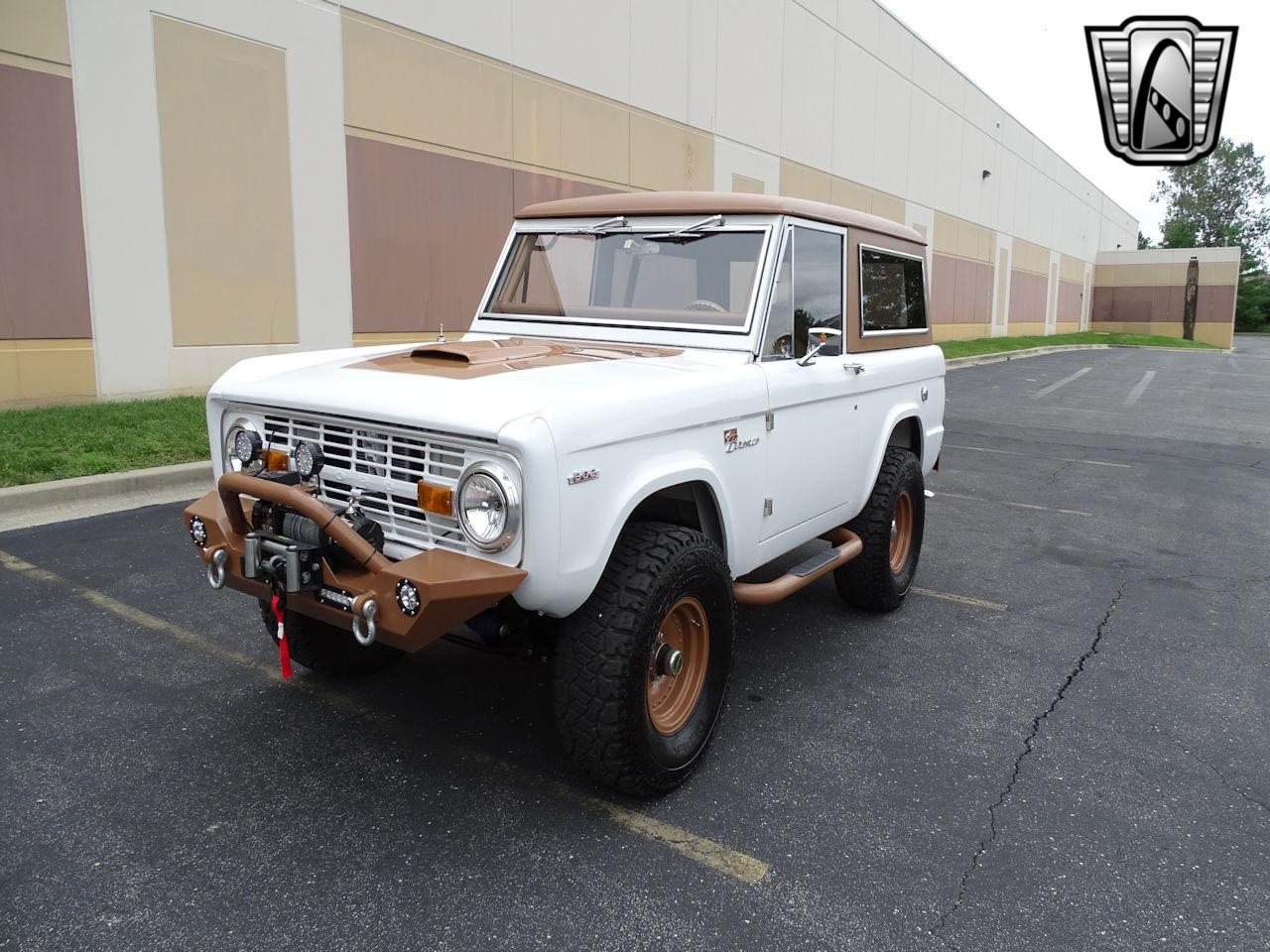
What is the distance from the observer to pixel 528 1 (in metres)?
13.8

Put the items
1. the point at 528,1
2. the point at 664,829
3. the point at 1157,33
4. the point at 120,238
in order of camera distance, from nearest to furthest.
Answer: the point at 664,829 → the point at 120,238 → the point at 1157,33 → the point at 528,1

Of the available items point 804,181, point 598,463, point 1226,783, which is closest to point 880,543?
point 1226,783

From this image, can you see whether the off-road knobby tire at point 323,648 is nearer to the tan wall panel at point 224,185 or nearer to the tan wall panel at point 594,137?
the tan wall panel at point 224,185

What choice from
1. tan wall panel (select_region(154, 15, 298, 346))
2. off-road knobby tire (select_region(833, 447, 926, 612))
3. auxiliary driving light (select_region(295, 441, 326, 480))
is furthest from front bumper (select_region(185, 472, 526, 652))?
tan wall panel (select_region(154, 15, 298, 346))

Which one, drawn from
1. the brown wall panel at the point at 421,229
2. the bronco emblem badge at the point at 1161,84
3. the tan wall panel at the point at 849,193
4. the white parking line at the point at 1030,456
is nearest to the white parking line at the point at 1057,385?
the bronco emblem badge at the point at 1161,84

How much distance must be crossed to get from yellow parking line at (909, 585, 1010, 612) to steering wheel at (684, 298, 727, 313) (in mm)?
2574

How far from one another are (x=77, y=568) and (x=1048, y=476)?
28.5ft

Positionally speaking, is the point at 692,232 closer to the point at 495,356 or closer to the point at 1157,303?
the point at 495,356

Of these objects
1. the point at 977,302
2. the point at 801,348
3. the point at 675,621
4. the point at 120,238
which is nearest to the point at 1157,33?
the point at 801,348

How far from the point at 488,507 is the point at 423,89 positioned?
11.2 metres

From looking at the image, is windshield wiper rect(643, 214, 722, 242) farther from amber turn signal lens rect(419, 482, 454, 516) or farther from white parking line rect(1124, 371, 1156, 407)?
white parking line rect(1124, 371, 1156, 407)

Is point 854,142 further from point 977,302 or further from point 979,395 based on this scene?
point 977,302

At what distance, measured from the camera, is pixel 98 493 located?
6.96 meters

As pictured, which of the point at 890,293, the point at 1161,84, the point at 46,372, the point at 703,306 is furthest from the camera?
the point at 1161,84
